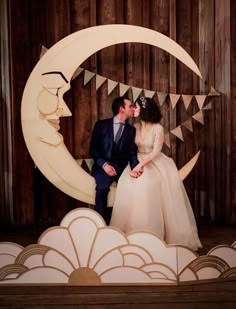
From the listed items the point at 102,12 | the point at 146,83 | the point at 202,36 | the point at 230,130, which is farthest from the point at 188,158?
the point at 102,12

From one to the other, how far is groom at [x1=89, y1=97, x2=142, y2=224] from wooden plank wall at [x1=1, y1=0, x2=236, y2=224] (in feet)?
0.43

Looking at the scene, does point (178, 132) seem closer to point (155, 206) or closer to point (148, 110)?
point (148, 110)

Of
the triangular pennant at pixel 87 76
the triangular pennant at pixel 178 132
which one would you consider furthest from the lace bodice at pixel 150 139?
the triangular pennant at pixel 87 76

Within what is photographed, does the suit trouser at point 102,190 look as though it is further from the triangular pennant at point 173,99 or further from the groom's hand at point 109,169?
the triangular pennant at point 173,99

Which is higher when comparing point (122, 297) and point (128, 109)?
point (128, 109)

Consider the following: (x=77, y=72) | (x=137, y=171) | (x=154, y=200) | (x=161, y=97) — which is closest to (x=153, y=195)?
(x=154, y=200)

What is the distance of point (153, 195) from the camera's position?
228 centimetres

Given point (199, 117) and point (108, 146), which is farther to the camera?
point (199, 117)

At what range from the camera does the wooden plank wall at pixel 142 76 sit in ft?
8.13

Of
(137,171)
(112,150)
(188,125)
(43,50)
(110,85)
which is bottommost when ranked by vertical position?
(137,171)

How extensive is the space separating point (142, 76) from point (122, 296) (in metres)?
1.28

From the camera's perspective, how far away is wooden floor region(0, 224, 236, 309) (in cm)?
194

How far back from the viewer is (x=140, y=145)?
2307 mm

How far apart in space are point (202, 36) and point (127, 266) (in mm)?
1444
